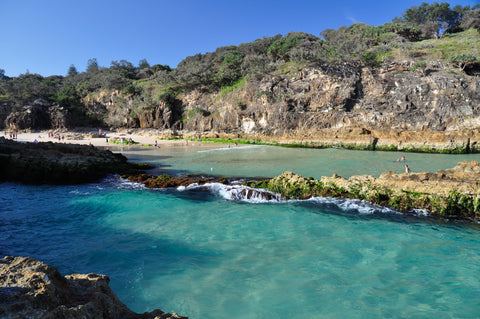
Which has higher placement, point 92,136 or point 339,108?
point 339,108

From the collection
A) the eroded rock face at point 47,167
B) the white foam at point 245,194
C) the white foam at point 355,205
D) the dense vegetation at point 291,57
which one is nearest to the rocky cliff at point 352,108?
the dense vegetation at point 291,57

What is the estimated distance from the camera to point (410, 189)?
935 centimetres

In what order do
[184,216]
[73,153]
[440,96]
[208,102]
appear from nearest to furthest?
[184,216] → [73,153] → [440,96] → [208,102]

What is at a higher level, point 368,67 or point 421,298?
point 368,67

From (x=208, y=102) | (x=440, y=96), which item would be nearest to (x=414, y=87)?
(x=440, y=96)

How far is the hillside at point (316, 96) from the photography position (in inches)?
1193

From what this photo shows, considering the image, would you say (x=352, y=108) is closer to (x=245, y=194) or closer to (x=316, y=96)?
(x=316, y=96)

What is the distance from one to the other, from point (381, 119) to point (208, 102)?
107 feet

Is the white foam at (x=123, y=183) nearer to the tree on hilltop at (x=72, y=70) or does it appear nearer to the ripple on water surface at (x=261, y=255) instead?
the ripple on water surface at (x=261, y=255)

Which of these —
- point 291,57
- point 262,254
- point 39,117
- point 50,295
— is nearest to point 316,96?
point 291,57

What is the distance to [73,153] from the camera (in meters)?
17.2

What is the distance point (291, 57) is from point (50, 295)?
48.1m

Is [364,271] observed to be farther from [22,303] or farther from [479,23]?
[479,23]

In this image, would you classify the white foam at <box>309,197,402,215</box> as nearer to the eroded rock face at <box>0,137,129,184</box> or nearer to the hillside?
the eroded rock face at <box>0,137,129,184</box>
